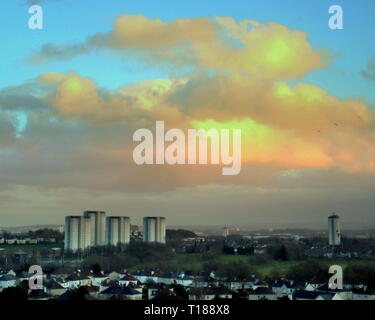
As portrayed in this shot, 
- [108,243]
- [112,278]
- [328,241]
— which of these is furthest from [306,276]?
[108,243]

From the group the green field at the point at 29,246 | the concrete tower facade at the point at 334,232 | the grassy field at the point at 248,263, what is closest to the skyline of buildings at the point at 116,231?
the green field at the point at 29,246

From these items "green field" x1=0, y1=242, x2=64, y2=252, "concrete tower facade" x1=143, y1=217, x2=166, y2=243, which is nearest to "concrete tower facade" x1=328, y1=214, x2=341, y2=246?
"concrete tower facade" x1=143, y1=217, x2=166, y2=243

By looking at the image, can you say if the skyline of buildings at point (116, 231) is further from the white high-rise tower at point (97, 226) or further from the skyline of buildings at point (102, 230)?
the white high-rise tower at point (97, 226)

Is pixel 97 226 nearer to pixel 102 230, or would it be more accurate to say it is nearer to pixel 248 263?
pixel 102 230

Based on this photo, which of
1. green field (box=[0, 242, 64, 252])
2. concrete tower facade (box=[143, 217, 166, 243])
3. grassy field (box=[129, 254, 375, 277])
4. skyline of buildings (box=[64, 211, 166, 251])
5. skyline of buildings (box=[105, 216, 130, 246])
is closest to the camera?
grassy field (box=[129, 254, 375, 277])

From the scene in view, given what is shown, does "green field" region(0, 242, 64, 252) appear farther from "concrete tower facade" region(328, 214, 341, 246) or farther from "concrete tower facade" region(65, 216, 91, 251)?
"concrete tower facade" region(328, 214, 341, 246)
